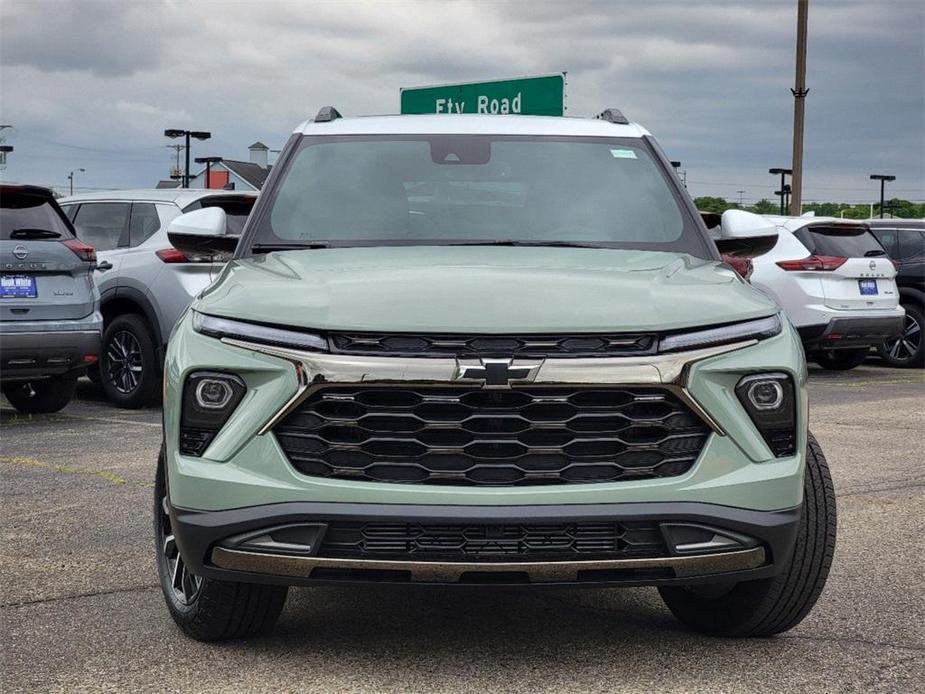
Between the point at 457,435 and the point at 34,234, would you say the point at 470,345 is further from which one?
the point at 34,234

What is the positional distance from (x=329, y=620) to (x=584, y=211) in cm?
171

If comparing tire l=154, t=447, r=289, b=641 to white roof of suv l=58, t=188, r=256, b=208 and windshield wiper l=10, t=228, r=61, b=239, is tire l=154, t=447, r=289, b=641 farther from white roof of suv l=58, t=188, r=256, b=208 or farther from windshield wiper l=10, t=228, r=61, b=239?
white roof of suv l=58, t=188, r=256, b=208

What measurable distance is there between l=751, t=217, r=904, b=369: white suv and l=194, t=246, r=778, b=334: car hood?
1051 centimetres

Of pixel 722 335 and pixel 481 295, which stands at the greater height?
pixel 481 295

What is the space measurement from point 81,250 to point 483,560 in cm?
721

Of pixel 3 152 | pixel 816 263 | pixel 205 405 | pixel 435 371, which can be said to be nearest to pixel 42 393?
pixel 205 405

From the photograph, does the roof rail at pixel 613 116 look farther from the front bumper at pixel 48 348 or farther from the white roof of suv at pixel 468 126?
the front bumper at pixel 48 348

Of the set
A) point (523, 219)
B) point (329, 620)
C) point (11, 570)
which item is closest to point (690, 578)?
point (329, 620)

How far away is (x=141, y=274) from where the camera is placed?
11.0m

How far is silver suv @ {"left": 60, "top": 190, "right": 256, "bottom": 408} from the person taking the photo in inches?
422

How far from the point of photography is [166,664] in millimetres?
3998

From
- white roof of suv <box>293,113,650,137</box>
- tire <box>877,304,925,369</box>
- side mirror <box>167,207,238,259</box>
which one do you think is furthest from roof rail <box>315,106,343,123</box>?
tire <box>877,304,925,369</box>

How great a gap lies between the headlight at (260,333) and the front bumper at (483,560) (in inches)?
16.7

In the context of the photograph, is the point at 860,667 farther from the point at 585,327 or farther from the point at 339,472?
the point at 339,472
